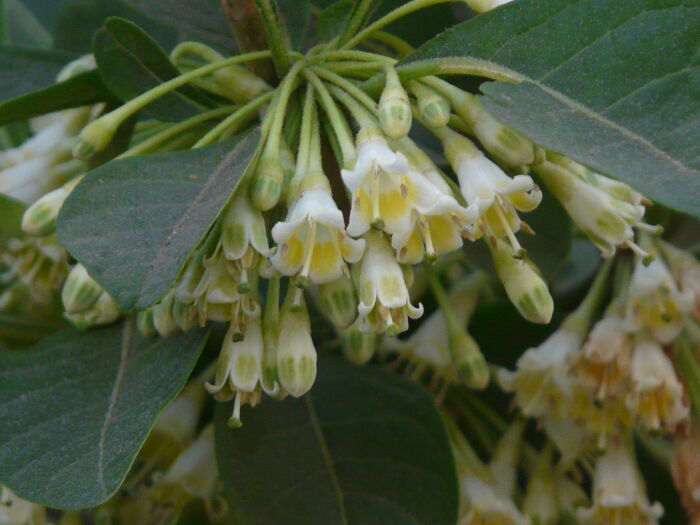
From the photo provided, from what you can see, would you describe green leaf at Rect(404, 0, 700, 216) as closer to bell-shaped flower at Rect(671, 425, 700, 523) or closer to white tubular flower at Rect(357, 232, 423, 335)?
→ white tubular flower at Rect(357, 232, 423, 335)

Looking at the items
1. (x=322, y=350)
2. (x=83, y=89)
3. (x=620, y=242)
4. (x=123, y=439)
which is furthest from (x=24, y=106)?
(x=620, y=242)

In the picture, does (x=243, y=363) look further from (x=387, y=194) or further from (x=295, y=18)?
(x=295, y=18)

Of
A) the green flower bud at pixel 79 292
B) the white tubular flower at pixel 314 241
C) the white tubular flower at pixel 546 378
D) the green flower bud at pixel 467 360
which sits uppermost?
the white tubular flower at pixel 314 241

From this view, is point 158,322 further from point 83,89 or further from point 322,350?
point 322,350

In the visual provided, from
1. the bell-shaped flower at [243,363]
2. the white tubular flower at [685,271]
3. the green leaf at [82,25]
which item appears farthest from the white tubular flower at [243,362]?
the green leaf at [82,25]

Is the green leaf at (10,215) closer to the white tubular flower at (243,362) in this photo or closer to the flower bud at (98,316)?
the flower bud at (98,316)

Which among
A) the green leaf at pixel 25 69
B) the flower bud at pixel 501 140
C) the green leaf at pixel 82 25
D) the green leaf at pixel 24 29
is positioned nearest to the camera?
the flower bud at pixel 501 140
